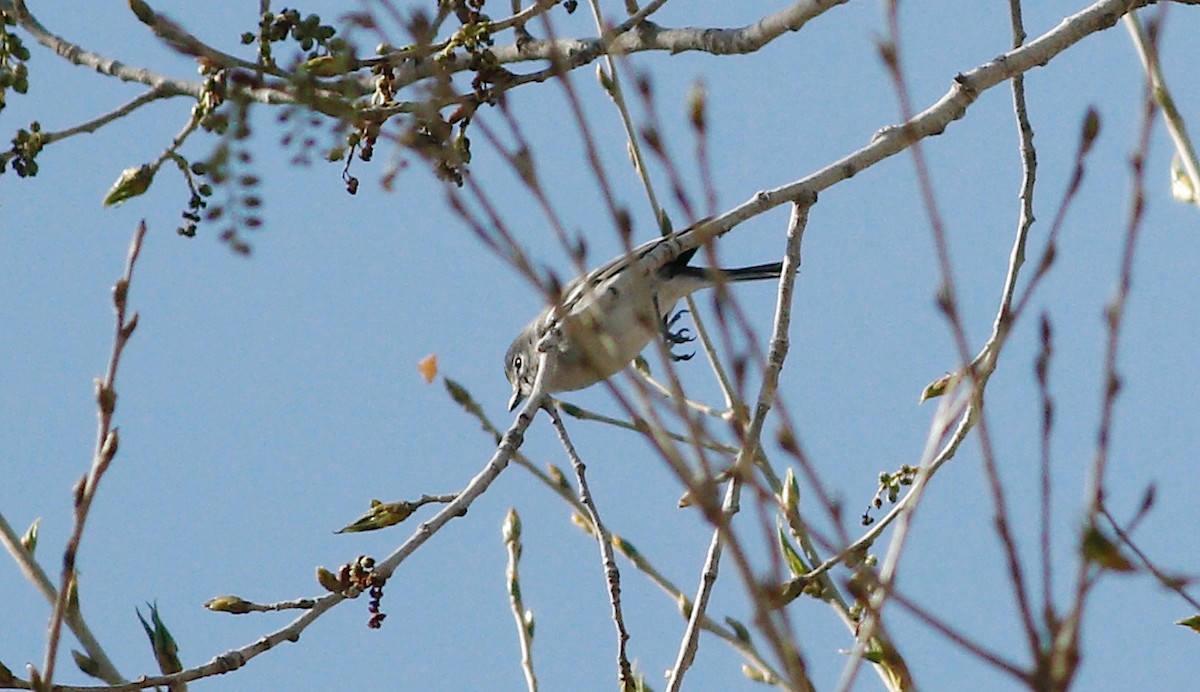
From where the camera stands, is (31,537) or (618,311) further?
(618,311)

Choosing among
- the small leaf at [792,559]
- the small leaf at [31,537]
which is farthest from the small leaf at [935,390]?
the small leaf at [31,537]

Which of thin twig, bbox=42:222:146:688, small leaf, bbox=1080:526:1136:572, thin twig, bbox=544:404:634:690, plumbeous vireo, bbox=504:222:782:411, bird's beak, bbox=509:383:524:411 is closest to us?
small leaf, bbox=1080:526:1136:572

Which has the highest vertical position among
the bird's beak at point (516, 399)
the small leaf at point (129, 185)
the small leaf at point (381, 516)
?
the bird's beak at point (516, 399)


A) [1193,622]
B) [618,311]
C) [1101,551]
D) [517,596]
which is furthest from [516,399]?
[1101,551]

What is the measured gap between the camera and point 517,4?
143 inches

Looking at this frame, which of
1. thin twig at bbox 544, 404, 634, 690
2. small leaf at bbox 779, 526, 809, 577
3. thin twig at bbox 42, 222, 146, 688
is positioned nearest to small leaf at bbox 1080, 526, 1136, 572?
thin twig at bbox 42, 222, 146, 688

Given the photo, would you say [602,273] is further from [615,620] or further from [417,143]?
[417,143]

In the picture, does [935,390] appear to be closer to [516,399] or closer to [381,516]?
[381,516]

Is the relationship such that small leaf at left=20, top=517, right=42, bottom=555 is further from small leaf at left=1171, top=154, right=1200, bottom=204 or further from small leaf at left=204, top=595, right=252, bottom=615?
small leaf at left=1171, top=154, right=1200, bottom=204

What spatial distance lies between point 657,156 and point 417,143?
0.28m

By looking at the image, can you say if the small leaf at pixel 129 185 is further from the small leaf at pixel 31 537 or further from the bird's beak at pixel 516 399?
the bird's beak at pixel 516 399

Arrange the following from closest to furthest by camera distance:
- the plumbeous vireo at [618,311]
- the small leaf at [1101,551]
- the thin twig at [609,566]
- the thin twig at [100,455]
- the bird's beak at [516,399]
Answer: the small leaf at [1101,551], the thin twig at [100,455], the thin twig at [609,566], the plumbeous vireo at [618,311], the bird's beak at [516,399]

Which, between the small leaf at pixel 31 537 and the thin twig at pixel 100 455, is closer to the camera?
the thin twig at pixel 100 455

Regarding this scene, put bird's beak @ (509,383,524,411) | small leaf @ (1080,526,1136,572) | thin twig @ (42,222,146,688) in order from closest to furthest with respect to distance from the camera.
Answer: small leaf @ (1080,526,1136,572)
thin twig @ (42,222,146,688)
bird's beak @ (509,383,524,411)
